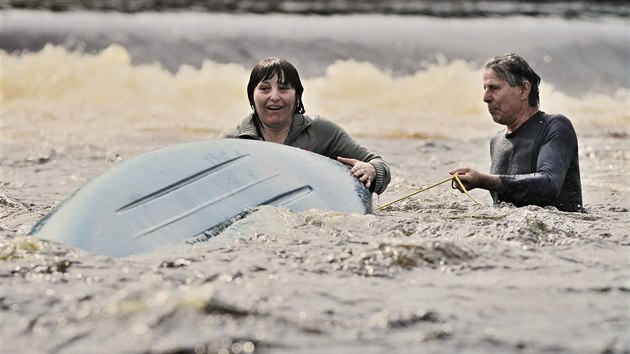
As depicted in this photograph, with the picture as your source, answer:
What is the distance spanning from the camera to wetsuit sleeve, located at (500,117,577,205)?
4.63 metres

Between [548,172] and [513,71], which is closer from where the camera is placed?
[548,172]

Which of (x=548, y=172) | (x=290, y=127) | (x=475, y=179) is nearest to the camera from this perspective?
(x=475, y=179)

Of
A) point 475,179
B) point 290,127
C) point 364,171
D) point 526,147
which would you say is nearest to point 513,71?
point 526,147

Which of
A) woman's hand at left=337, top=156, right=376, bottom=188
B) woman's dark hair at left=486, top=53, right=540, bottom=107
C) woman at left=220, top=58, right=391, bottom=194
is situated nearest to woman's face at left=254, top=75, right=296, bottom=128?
woman at left=220, top=58, right=391, bottom=194

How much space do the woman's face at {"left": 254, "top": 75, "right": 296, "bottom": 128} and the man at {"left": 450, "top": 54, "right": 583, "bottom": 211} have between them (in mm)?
1027

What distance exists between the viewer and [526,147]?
4.88 meters

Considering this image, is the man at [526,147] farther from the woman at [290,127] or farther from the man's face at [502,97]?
the woman at [290,127]

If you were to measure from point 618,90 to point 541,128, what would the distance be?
28.4 feet

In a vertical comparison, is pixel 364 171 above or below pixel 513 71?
below

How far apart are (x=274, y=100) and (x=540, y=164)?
1.39 metres

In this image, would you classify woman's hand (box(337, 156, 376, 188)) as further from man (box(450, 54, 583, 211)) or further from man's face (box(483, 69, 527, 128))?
man's face (box(483, 69, 527, 128))

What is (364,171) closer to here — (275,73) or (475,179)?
(475,179)

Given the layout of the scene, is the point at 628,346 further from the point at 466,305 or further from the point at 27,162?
the point at 27,162

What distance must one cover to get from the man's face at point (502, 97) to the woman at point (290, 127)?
25.7 inches
